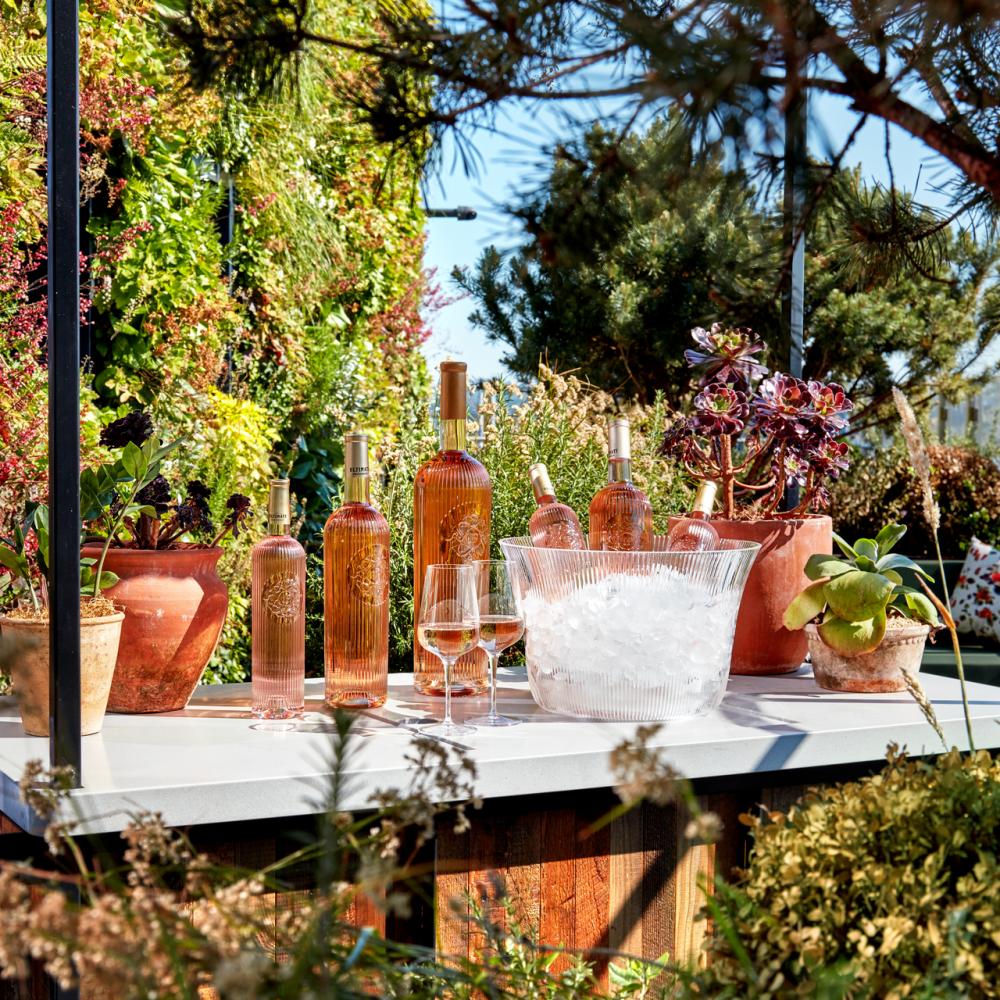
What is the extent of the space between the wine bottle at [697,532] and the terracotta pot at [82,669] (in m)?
0.70

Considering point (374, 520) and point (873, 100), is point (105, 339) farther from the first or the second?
point (873, 100)

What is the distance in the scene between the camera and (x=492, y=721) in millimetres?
1388

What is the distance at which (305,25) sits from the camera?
107 cm

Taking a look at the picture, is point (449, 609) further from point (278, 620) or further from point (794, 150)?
point (794, 150)

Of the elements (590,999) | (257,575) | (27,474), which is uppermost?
(27,474)

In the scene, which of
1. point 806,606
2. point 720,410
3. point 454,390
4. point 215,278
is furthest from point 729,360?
point 215,278

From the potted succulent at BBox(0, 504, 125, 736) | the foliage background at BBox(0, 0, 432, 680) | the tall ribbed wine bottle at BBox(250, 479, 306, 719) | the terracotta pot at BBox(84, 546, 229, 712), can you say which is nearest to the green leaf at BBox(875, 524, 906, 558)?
the tall ribbed wine bottle at BBox(250, 479, 306, 719)

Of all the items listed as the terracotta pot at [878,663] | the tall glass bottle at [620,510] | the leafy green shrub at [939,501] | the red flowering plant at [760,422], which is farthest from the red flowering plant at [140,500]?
the leafy green shrub at [939,501]

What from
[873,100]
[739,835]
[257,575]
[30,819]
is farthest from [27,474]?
[873,100]

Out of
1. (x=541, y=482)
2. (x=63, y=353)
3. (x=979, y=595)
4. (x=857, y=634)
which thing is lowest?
(x=979, y=595)

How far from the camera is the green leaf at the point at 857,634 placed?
159 centimetres

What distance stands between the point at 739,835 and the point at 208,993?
0.63m

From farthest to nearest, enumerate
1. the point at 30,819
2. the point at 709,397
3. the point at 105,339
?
the point at 105,339, the point at 709,397, the point at 30,819

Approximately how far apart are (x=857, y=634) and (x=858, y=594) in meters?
0.07
